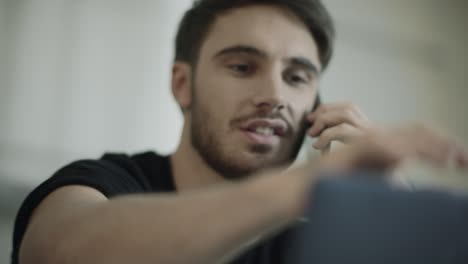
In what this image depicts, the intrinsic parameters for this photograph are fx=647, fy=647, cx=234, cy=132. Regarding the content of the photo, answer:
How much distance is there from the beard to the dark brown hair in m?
0.17

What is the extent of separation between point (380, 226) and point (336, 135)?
845 millimetres

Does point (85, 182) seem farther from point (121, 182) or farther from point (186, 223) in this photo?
point (186, 223)

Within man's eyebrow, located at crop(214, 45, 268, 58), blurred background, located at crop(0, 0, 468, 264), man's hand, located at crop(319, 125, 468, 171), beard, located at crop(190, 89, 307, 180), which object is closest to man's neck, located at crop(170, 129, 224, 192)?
beard, located at crop(190, 89, 307, 180)

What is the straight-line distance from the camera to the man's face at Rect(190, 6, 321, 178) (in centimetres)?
135

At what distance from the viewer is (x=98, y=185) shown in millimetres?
1086

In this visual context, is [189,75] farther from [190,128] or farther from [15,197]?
[15,197]

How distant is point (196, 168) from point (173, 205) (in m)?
0.83

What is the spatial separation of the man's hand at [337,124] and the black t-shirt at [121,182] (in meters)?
0.21

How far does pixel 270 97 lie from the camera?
1340mm

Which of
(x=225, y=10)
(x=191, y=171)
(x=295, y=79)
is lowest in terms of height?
(x=191, y=171)

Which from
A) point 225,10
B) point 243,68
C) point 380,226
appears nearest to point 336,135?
point 243,68

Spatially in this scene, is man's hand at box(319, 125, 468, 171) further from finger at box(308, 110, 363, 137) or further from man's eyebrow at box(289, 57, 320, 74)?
man's eyebrow at box(289, 57, 320, 74)

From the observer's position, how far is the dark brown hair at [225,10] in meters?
1.48

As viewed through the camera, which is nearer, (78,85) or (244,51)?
(244,51)
